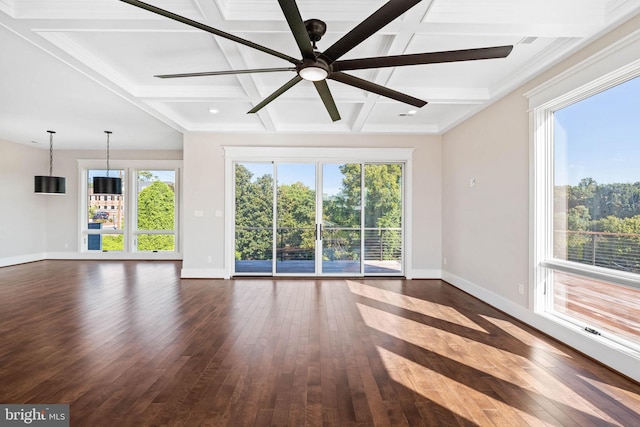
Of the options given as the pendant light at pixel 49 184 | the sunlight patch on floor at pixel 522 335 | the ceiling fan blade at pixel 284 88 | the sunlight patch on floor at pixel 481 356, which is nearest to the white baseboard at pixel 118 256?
the pendant light at pixel 49 184

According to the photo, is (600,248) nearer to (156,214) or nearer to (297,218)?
(297,218)

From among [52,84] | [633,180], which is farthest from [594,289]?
[52,84]

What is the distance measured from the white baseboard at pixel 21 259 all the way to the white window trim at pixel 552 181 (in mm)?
10231

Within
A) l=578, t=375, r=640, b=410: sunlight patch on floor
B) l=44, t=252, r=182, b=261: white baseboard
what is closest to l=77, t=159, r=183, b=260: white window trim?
l=44, t=252, r=182, b=261: white baseboard

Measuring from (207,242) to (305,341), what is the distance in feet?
11.8

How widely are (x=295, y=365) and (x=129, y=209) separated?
299 inches

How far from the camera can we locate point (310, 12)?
8.29 ft

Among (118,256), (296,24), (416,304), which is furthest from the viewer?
(118,256)

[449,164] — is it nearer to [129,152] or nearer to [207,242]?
[207,242]

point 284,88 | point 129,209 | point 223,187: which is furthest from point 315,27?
point 129,209

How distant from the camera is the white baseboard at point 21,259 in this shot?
7.25m

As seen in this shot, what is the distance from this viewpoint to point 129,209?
27.4 feet

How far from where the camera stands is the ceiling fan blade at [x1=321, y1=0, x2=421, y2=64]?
63.0 inches

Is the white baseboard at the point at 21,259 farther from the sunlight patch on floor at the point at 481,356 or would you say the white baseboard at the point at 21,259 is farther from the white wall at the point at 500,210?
the white wall at the point at 500,210
